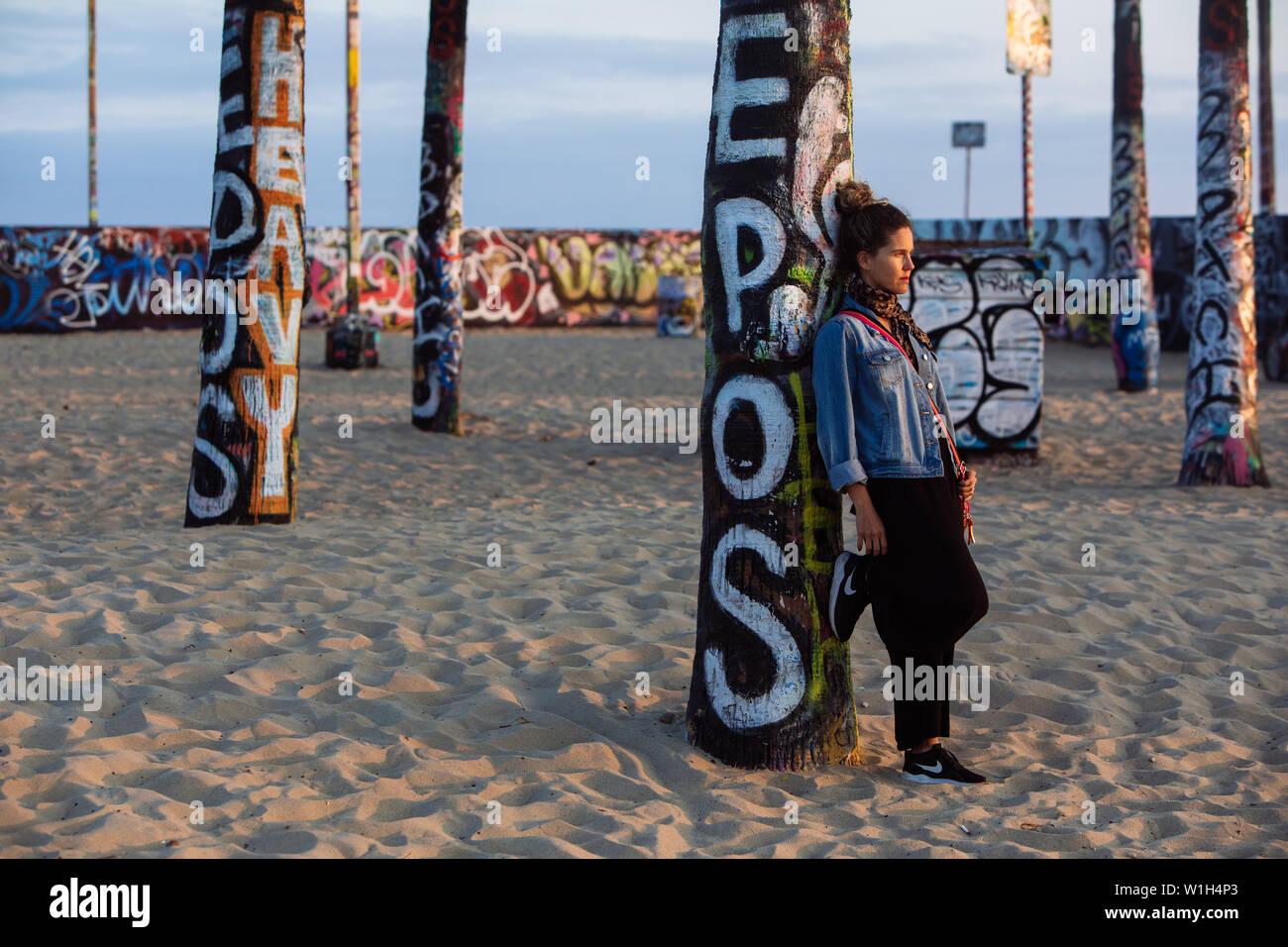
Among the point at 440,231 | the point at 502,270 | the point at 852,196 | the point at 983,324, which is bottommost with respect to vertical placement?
the point at 852,196

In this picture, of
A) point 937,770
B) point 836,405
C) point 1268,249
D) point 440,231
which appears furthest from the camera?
point 1268,249

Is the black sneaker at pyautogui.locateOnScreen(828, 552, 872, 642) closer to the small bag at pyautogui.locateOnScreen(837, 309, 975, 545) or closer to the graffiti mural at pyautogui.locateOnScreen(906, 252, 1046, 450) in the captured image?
the small bag at pyautogui.locateOnScreen(837, 309, 975, 545)

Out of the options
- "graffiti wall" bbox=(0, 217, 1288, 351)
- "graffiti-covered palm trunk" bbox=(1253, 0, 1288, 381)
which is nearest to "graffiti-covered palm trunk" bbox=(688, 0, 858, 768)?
"graffiti-covered palm trunk" bbox=(1253, 0, 1288, 381)

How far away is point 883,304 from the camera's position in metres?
4.06

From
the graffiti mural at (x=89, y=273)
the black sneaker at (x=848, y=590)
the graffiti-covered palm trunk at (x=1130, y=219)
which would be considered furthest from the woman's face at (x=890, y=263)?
the graffiti mural at (x=89, y=273)

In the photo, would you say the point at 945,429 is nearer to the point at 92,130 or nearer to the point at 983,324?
the point at 983,324

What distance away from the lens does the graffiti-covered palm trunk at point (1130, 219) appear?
15.8 meters

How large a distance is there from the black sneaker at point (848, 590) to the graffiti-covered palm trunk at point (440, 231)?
820 cm

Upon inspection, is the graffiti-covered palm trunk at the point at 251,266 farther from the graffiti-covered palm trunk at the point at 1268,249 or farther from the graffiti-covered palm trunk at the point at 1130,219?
the graffiti-covered palm trunk at the point at 1268,249

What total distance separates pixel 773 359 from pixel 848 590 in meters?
0.77

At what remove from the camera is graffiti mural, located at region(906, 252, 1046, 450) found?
10.9m

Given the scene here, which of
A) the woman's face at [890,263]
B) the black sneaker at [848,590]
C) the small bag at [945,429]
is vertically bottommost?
the black sneaker at [848,590]

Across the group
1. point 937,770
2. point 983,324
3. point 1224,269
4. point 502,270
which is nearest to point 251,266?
point 937,770

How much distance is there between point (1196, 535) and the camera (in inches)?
302
